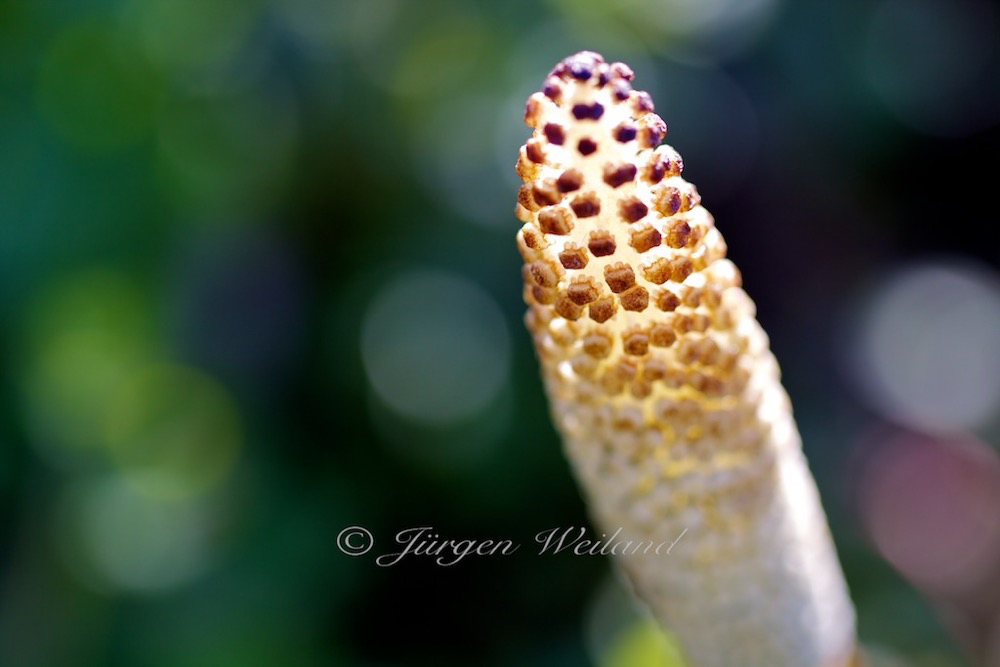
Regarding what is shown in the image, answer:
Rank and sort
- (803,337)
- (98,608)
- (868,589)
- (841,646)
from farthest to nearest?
(803,337) → (868,589) → (98,608) → (841,646)

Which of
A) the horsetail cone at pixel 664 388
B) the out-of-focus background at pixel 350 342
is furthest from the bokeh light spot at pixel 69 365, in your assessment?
the horsetail cone at pixel 664 388

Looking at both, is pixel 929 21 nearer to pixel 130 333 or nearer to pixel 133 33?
pixel 133 33

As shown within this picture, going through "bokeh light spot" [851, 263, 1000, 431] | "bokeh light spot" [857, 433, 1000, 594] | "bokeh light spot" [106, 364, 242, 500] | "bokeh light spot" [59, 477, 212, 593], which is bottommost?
"bokeh light spot" [857, 433, 1000, 594]

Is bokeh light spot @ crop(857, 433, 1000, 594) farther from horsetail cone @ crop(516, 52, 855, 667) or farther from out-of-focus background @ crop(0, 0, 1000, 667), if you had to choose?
horsetail cone @ crop(516, 52, 855, 667)

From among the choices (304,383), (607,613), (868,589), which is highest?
(304,383)

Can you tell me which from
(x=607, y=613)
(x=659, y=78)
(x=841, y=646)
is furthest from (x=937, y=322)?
(x=841, y=646)

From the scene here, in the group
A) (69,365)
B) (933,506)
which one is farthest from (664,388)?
(933,506)

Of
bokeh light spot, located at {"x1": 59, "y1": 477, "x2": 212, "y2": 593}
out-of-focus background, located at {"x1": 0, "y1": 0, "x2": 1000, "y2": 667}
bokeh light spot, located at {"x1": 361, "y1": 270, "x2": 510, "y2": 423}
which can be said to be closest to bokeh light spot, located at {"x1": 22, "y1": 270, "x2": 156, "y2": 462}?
out-of-focus background, located at {"x1": 0, "y1": 0, "x2": 1000, "y2": 667}
